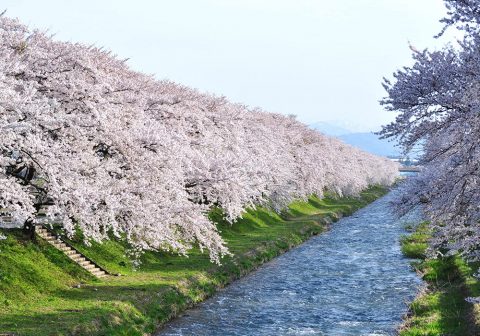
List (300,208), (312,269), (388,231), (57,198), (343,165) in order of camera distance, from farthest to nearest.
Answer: (343,165) → (300,208) → (388,231) → (312,269) → (57,198)

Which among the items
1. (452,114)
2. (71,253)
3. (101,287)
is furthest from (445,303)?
(71,253)

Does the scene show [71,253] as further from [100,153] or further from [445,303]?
[445,303]

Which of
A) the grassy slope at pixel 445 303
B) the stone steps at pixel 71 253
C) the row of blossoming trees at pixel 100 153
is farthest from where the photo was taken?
the stone steps at pixel 71 253

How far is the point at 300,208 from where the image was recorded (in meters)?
79.9

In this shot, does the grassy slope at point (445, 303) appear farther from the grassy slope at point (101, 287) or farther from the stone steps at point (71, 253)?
the stone steps at point (71, 253)

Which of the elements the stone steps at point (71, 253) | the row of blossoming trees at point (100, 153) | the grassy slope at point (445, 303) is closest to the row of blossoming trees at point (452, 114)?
the grassy slope at point (445, 303)

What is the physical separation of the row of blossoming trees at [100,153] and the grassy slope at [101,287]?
2.41 meters

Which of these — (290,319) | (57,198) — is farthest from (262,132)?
(57,198)

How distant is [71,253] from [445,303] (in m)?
19.8

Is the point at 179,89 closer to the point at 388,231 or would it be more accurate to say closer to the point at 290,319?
the point at 388,231

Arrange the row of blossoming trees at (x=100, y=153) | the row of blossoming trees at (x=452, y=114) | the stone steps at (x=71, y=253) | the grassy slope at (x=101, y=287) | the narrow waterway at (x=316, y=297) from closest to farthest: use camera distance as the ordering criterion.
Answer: the row of blossoming trees at (x=452, y=114), the row of blossoming trees at (x=100, y=153), the grassy slope at (x=101, y=287), the narrow waterway at (x=316, y=297), the stone steps at (x=71, y=253)

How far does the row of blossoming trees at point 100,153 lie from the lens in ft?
67.9

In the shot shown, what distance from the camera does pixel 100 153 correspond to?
29.7m

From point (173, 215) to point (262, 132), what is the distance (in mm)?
37116
